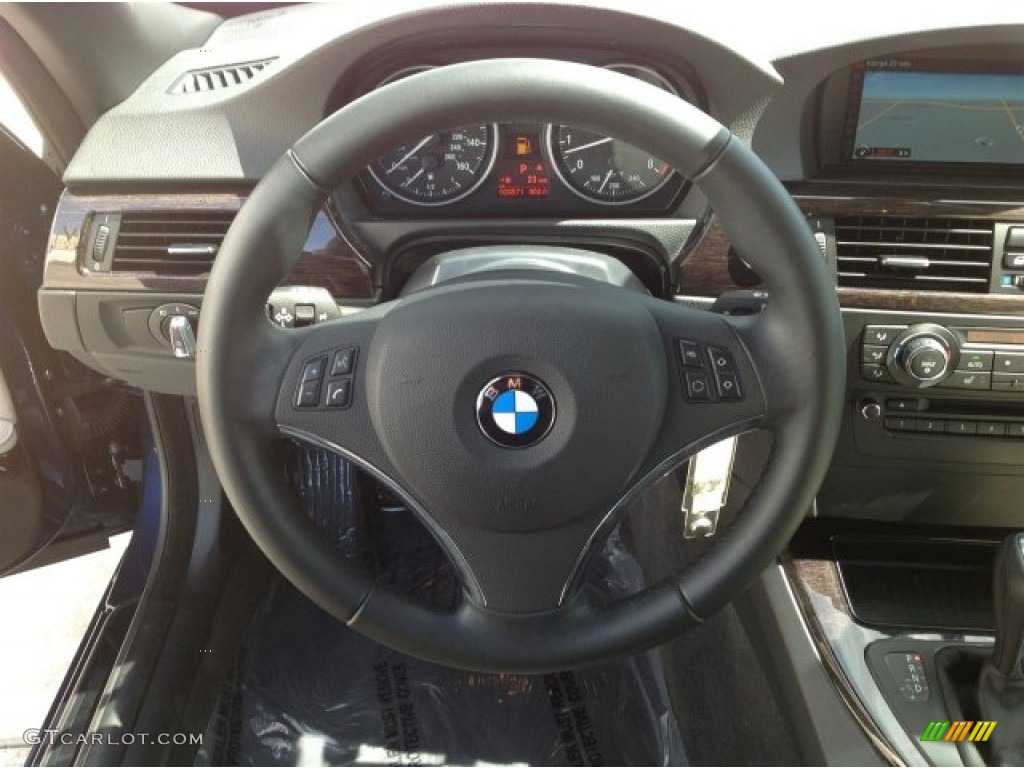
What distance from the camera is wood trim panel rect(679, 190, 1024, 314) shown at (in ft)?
4.20

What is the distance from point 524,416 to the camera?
0.96 meters

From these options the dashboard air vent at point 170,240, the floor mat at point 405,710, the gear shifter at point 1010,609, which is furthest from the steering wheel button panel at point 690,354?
the floor mat at point 405,710

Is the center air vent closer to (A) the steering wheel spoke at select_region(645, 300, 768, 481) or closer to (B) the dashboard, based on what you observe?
(B) the dashboard

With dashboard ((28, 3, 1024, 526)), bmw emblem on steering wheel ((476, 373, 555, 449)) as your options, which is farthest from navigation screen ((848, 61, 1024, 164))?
bmw emblem on steering wheel ((476, 373, 555, 449))

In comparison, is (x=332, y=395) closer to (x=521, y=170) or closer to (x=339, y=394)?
(x=339, y=394)

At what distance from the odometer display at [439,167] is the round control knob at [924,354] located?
0.64 meters

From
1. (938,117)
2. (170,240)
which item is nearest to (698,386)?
(938,117)

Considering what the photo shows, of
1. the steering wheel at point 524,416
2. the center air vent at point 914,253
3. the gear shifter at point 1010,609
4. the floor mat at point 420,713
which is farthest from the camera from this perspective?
the floor mat at point 420,713

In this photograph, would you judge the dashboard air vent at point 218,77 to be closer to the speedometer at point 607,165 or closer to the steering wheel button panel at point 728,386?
the speedometer at point 607,165

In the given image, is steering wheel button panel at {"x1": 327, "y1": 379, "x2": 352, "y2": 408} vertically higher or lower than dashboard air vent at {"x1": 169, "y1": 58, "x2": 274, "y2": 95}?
lower

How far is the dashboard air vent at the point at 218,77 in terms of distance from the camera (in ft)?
4.39

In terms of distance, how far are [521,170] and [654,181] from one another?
0.62 ft

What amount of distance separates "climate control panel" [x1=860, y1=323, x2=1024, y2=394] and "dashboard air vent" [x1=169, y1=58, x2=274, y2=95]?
3.16 ft

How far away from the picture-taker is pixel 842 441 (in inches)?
58.2
